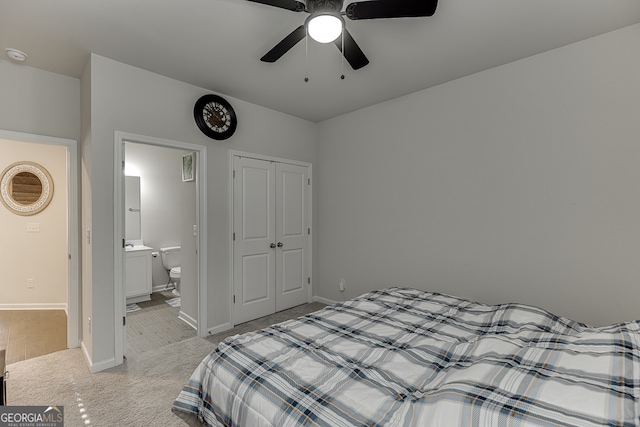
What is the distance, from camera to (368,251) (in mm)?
3732

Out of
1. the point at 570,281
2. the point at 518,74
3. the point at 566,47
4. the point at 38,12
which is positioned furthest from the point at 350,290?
the point at 38,12

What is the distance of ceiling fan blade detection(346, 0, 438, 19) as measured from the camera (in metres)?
1.47

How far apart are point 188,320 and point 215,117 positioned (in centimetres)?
238

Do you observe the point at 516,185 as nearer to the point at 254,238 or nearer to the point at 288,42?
the point at 288,42

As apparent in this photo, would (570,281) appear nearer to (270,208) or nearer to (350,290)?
(350,290)

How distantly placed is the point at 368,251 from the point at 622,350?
2.65 m

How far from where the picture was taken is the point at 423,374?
1258 mm

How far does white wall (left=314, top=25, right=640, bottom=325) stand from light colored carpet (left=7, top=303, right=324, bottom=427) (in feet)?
7.41

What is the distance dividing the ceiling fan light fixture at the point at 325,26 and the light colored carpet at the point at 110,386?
247 cm

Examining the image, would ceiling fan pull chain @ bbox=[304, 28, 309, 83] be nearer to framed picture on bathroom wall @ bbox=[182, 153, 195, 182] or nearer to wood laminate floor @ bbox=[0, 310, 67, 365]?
framed picture on bathroom wall @ bbox=[182, 153, 195, 182]

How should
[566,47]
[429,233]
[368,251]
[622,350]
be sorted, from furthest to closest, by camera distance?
1. [368,251]
2. [429,233]
3. [566,47]
4. [622,350]

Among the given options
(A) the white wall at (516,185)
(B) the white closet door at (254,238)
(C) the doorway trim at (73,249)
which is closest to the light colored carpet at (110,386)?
(C) the doorway trim at (73,249)

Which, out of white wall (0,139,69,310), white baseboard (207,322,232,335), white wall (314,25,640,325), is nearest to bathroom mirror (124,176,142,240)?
white wall (0,139,69,310)

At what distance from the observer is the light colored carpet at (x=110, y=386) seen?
76.1 inches
